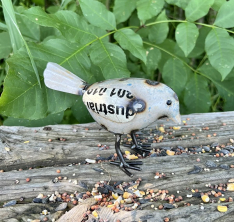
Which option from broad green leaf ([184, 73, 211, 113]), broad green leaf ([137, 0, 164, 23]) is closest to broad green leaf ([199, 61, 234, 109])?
broad green leaf ([184, 73, 211, 113])

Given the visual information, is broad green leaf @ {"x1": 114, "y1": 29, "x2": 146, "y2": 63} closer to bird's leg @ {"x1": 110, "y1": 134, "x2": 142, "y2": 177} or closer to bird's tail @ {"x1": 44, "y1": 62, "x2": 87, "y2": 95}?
bird's tail @ {"x1": 44, "y1": 62, "x2": 87, "y2": 95}

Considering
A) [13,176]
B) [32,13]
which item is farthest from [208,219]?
[32,13]

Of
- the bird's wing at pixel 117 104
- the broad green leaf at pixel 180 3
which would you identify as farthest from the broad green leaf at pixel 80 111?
the broad green leaf at pixel 180 3

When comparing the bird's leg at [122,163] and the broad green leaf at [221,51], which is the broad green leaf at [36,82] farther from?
the broad green leaf at [221,51]

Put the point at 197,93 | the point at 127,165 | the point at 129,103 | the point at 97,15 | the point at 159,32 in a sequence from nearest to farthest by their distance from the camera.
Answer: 1. the point at 129,103
2. the point at 127,165
3. the point at 97,15
4. the point at 159,32
5. the point at 197,93

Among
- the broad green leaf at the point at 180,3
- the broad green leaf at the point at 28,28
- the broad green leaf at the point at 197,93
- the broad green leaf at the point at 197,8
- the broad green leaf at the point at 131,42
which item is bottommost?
the broad green leaf at the point at 197,93

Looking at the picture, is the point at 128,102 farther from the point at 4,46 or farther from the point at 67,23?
the point at 4,46

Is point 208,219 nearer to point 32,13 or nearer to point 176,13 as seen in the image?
point 32,13

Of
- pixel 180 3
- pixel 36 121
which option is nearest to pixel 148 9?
pixel 180 3
